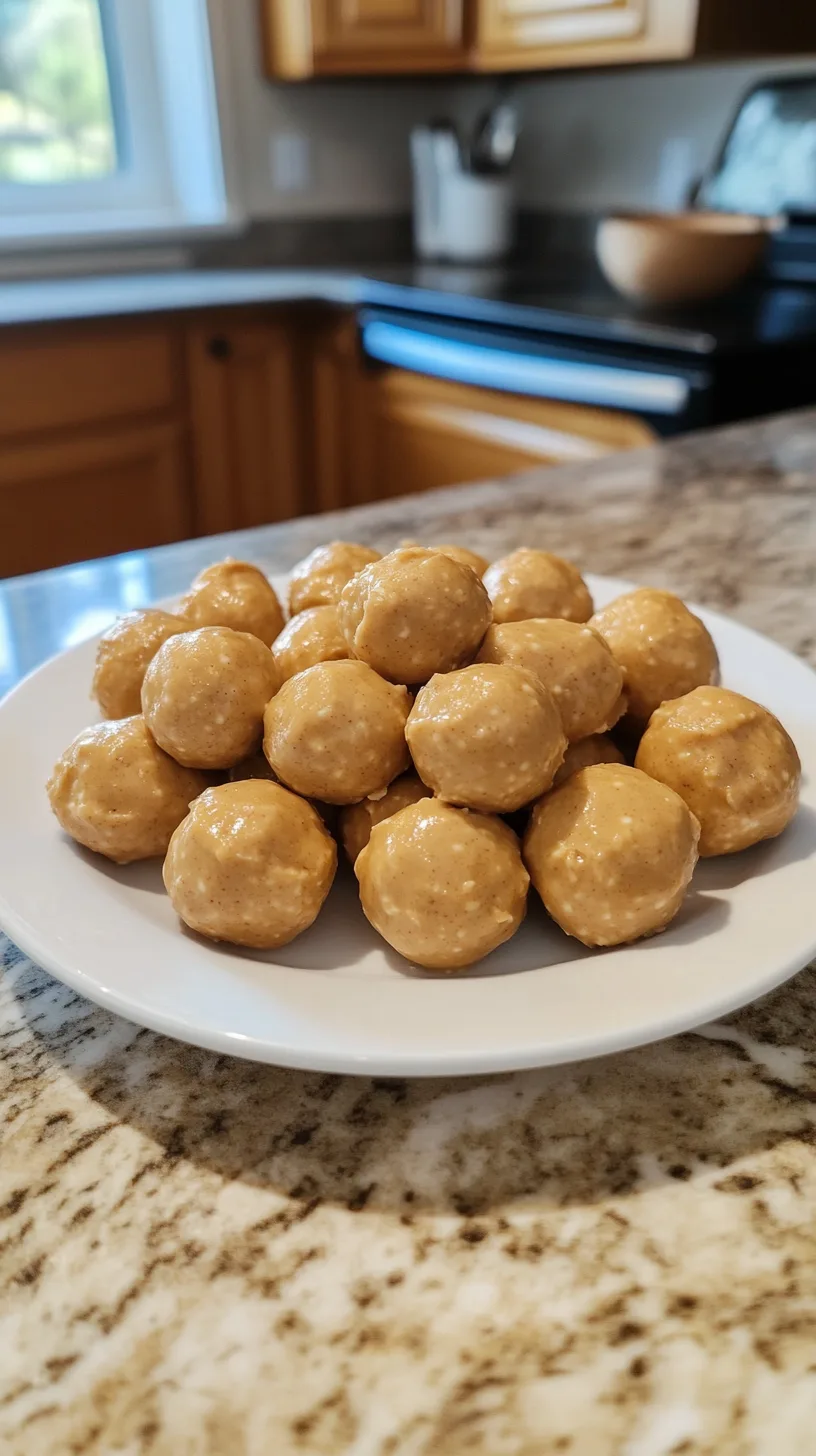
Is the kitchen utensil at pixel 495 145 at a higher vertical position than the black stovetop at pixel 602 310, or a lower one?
higher

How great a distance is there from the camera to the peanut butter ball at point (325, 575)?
30.4 inches

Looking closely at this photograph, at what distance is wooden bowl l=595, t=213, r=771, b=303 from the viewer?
7.42 ft

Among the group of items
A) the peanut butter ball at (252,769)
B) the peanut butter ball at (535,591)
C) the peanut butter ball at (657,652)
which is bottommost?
the peanut butter ball at (252,769)

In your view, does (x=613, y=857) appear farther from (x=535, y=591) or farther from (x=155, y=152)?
(x=155, y=152)

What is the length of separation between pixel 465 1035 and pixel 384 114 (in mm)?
3695

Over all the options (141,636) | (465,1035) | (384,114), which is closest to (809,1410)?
(465,1035)

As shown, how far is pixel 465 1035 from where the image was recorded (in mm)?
475

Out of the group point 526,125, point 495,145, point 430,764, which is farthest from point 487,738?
point 526,125

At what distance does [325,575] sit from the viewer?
78cm

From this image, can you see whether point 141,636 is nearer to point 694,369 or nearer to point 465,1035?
point 465,1035

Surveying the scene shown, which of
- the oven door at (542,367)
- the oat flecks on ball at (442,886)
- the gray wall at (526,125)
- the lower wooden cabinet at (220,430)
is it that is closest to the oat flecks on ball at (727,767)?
the oat flecks on ball at (442,886)

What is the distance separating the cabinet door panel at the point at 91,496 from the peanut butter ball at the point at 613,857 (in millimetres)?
2251

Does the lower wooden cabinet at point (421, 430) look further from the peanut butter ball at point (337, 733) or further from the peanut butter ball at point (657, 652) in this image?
the peanut butter ball at point (337, 733)

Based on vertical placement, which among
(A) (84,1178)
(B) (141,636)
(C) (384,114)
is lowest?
(A) (84,1178)
